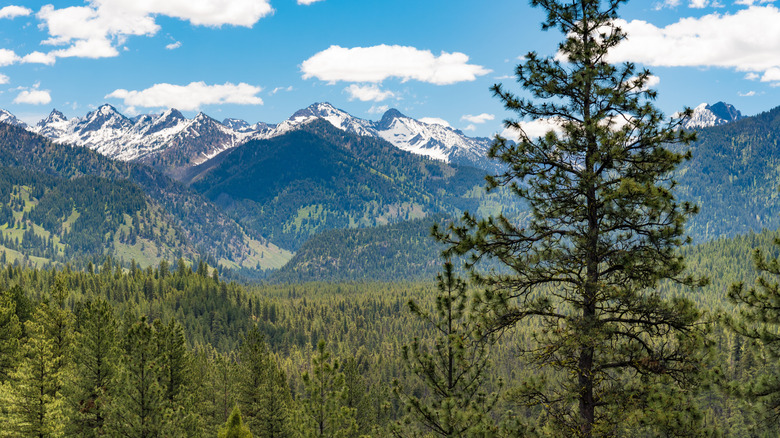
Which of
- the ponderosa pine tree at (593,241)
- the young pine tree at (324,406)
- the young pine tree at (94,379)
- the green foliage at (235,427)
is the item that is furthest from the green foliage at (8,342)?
the ponderosa pine tree at (593,241)

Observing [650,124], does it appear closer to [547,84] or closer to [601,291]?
[547,84]

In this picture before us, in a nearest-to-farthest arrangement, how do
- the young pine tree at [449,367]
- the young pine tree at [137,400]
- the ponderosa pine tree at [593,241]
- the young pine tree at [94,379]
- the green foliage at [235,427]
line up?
the ponderosa pine tree at [593,241] → the young pine tree at [449,367] → the green foliage at [235,427] → the young pine tree at [137,400] → the young pine tree at [94,379]

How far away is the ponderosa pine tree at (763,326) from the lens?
18.0 meters

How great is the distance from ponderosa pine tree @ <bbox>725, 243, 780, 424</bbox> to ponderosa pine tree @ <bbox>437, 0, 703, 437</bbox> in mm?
2702

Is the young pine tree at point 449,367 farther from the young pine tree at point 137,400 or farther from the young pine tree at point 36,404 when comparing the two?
the young pine tree at point 36,404

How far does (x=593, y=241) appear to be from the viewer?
17.9 meters

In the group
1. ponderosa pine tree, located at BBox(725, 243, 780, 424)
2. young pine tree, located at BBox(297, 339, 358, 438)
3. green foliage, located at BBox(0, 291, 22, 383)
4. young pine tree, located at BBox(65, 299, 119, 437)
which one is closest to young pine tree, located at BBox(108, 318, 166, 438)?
young pine tree, located at BBox(65, 299, 119, 437)

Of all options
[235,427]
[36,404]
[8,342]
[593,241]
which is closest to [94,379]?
[36,404]

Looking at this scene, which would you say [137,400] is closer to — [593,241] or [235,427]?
[235,427]

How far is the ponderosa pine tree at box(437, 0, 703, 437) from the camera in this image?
17047mm

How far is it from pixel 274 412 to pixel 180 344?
45.4 feet

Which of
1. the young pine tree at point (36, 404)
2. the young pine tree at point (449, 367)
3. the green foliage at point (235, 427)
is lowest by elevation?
the young pine tree at point (36, 404)

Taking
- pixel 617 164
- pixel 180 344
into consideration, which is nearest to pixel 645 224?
pixel 617 164

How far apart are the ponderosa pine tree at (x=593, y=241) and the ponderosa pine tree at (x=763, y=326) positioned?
2.70m
